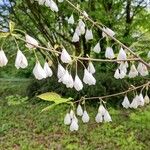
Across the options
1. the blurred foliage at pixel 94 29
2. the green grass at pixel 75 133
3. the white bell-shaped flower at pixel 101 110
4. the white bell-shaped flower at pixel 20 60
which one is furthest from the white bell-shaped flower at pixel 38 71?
the blurred foliage at pixel 94 29

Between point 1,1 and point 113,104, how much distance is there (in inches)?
161

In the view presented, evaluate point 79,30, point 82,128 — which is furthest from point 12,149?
point 79,30

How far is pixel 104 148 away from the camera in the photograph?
23.5ft

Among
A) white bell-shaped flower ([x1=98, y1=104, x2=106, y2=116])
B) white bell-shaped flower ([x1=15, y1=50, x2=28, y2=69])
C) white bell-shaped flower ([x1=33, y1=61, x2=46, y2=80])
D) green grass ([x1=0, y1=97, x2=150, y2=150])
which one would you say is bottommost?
green grass ([x1=0, y1=97, x2=150, y2=150])

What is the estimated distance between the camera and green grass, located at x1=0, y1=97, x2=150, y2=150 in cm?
729

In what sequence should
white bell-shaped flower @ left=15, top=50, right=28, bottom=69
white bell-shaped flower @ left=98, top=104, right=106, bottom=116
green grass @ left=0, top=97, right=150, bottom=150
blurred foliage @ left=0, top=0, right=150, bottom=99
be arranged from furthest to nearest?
blurred foliage @ left=0, top=0, right=150, bottom=99
green grass @ left=0, top=97, right=150, bottom=150
white bell-shaped flower @ left=98, top=104, right=106, bottom=116
white bell-shaped flower @ left=15, top=50, right=28, bottom=69

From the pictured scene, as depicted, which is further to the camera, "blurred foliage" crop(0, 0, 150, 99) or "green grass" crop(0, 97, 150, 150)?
"blurred foliage" crop(0, 0, 150, 99)

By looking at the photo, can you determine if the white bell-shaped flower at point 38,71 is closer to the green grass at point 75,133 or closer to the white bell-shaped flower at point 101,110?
the white bell-shaped flower at point 101,110

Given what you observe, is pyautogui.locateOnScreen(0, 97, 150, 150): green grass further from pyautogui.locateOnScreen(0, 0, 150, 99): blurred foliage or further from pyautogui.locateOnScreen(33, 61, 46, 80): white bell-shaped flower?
pyautogui.locateOnScreen(33, 61, 46, 80): white bell-shaped flower

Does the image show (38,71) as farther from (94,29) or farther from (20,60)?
(94,29)

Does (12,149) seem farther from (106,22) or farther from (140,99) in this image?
(140,99)

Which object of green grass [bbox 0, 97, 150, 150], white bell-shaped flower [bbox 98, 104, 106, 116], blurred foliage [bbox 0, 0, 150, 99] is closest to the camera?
white bell-shaped flower [bbox 98, 104, 106, 116]

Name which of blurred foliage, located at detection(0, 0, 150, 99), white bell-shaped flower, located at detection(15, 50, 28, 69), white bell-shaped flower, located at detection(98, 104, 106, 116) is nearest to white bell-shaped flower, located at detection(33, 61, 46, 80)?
white bell-shaped flower, located at detection(15, 50, 28, 69)

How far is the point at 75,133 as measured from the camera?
793 centimetres
